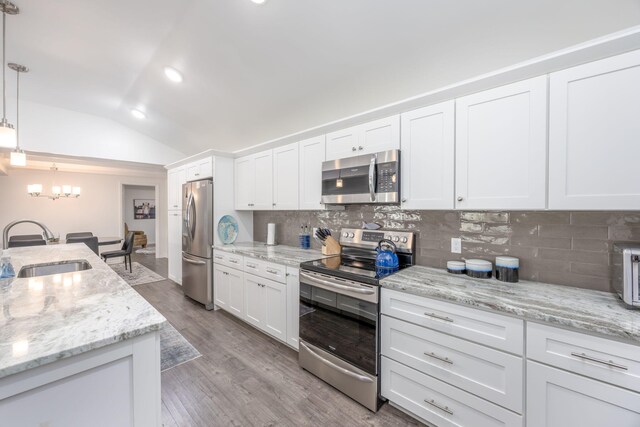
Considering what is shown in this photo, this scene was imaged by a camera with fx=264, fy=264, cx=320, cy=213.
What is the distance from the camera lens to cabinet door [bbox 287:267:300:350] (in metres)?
2.44

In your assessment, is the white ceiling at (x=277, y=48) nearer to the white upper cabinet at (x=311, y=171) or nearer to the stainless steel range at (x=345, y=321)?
the white upper cabinet at (x=311, y=171)

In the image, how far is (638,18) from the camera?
1356mm

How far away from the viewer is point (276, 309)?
2.65 meters

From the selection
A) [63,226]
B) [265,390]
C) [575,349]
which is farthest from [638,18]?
[63,226]

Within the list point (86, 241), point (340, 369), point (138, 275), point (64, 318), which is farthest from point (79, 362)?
point (138, 275)

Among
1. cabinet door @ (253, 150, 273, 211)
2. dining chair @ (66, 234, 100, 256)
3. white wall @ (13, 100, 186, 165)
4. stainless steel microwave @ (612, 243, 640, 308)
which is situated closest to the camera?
stainless steel microwave @ (612, 243, 640, 308)

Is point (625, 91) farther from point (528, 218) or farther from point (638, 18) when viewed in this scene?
point (528, 218)

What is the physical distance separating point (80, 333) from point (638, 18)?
291 cm

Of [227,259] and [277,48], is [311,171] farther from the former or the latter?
[227,259]

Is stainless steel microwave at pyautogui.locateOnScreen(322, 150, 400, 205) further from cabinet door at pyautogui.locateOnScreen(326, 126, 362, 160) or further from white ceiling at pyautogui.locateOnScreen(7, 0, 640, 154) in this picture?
white ceiling at pyautogui.locateOnScreen(7, 0, 640, 154)

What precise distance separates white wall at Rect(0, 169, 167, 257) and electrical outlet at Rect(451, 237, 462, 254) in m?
7.65

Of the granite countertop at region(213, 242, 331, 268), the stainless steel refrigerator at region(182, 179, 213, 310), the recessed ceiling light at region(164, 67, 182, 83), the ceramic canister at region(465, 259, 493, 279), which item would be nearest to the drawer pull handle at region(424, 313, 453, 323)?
the ceramic canister at region(465, 259, 493, 279)

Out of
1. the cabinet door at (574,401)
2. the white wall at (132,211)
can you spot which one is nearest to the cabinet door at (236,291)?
the cabinet door at (574,401)

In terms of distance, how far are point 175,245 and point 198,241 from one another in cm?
128
